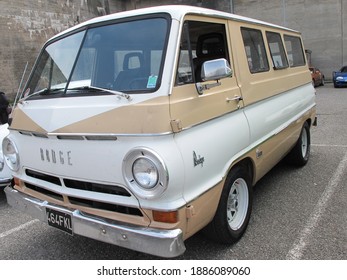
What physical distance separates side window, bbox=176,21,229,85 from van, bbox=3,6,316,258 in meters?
0.01

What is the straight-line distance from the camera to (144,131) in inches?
95.3

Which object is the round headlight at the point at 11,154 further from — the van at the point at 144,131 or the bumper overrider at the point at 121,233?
the bumper overrider at the point at 121,233

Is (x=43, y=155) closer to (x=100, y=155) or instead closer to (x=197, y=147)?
(x=100, y=155)

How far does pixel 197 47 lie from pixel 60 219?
6.43 ft

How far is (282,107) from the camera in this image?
4426 millimetres

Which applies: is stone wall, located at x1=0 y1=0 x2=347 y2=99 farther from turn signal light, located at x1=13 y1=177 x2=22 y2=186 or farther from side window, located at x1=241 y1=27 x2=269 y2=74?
side window, located at x1=241 y1=27 x2=269 y2=74

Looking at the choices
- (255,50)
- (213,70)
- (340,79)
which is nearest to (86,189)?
(213,70)

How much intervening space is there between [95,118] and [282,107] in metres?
2.65

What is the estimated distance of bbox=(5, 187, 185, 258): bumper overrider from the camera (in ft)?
7.71

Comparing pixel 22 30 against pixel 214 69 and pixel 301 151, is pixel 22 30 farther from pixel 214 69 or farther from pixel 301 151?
pixel 214 69

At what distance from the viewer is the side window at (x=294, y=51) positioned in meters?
5.11

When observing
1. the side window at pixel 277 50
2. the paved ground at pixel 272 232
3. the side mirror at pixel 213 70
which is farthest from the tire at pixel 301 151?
the side mirror at pixel 213 70

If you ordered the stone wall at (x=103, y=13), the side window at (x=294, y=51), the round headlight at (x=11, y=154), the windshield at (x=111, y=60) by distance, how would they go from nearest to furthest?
the windshield at (x=111, y=60) < the round headlight at (x=11, y=154) < the side window at (x=294, y=51) < the stone wall at (x=103, y=13)

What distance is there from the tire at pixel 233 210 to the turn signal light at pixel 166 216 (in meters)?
0.67
